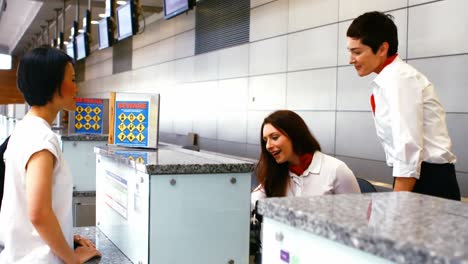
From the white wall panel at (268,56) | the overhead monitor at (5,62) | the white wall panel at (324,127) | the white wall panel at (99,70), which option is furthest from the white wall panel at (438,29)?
the overhead monitor at (5,62)

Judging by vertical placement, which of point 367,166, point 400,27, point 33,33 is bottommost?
point 367,166

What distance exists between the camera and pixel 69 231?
1512 millimetres

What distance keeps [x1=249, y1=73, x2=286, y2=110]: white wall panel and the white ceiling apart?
3156 mm

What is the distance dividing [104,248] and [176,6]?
14.2 ft

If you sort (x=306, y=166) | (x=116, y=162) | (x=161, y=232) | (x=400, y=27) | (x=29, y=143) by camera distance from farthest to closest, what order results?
(x=400, y=27) < (x=306, y=166) < (x=116, y=162) < (x=161, y=232) < (x=29, y=143)

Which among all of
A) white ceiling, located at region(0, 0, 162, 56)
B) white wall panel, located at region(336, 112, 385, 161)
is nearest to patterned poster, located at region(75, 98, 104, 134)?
white wall panel, located at region(336, 112, 385, 161)

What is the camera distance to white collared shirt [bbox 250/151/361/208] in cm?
234

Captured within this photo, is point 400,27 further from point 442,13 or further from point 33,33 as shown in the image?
point 33,33

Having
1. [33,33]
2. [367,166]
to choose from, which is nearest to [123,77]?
[33,33]

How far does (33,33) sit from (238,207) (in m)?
14.3

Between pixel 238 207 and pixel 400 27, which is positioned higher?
pixel 400 27

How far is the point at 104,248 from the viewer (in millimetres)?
1957

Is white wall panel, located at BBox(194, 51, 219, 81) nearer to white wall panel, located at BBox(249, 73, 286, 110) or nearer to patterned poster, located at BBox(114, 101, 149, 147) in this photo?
white wall panel, located at BBox(249, 73, 286, 110)


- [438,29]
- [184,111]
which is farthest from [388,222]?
[184,111]
